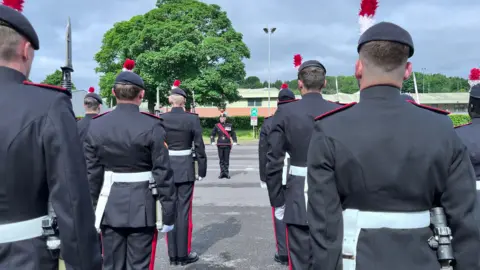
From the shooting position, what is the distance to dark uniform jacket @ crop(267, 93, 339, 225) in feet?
13.3

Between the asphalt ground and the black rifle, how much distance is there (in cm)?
345

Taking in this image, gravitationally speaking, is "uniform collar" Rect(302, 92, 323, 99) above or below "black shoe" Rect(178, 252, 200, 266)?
above

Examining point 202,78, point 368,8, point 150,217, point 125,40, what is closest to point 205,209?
point 150,217

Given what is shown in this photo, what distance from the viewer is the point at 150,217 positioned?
154 inches

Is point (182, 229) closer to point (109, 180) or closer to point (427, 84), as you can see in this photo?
point (109, 180)

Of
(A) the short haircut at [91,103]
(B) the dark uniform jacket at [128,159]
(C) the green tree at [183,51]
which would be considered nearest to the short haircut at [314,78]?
(B) the dark uniform jacket at [128,159]

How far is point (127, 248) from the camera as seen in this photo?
3.90 m

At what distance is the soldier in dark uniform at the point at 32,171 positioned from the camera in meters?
1.99

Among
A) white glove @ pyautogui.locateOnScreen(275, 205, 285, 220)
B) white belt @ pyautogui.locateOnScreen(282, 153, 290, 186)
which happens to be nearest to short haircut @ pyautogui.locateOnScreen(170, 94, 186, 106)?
white belt @ pyautogui.locateOnScreen(282, 153, 290, 186)

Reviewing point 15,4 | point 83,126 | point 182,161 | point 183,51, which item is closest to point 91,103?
point 83,126

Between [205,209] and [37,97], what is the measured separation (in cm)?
682

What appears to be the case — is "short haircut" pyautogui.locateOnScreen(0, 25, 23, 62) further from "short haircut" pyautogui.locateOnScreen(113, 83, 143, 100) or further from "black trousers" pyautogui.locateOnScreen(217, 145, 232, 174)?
"black trousers" pyautogui.locateOnScreen(217, 145, 232, 174)

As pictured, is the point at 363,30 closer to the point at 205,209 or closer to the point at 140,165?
the point at 140,165

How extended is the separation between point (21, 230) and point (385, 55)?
1889mm
